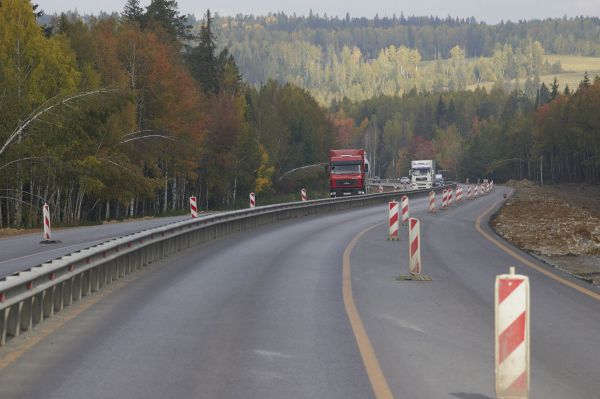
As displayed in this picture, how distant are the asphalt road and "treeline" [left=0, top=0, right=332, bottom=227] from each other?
24.1 metres

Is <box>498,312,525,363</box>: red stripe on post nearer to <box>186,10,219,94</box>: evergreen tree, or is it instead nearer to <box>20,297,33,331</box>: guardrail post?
<box>20,297,33,331</box>: guardrail post

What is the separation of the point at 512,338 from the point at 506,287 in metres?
0.42

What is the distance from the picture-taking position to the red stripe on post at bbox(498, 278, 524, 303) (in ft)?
24.3

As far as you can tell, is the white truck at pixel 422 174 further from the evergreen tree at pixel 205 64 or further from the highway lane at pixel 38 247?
the highway lane at pixel 38 247

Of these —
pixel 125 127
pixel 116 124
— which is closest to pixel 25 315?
pixel 116 124

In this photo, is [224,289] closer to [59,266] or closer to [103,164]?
[59,266]

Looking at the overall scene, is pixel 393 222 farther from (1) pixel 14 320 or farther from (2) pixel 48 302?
(1) pixel 14 320

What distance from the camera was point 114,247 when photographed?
54.3ft

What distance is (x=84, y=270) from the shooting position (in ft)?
46.5

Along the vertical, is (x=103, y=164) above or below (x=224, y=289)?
above

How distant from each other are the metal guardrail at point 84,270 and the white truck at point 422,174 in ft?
216

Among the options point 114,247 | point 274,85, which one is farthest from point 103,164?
point 274,85

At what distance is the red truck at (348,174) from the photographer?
64.7m

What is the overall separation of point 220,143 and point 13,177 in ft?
153
